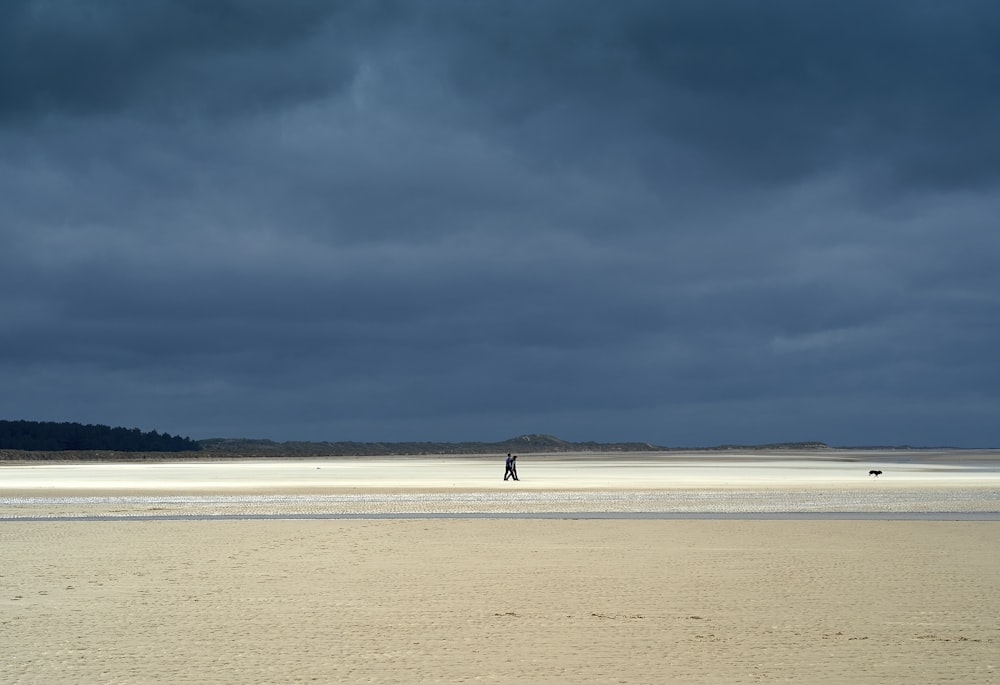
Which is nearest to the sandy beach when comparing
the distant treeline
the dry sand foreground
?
the dry sand foreground

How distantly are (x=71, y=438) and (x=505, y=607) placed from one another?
7420 inches

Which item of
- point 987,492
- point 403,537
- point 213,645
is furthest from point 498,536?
point 987,492

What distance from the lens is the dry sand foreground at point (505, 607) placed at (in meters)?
9.53

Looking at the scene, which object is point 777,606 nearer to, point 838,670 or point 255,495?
point 838,670

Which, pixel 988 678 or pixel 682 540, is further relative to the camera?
pixel 682 540

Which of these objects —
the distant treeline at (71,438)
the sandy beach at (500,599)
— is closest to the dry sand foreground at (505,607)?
the sandy beach at (500,599)

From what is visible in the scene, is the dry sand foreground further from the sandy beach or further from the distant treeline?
the distant treeline

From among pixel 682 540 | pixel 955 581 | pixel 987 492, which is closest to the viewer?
pixel 955 581

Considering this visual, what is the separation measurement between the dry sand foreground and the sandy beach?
44 mm

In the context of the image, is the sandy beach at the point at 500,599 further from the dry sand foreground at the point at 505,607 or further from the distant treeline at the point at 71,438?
the distant treeline at the point at 71,438

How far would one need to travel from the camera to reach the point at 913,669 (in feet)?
30.5

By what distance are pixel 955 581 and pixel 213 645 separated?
1068 centimetres

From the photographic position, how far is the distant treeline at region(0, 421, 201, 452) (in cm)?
17462

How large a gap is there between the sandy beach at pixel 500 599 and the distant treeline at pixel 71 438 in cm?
16506
